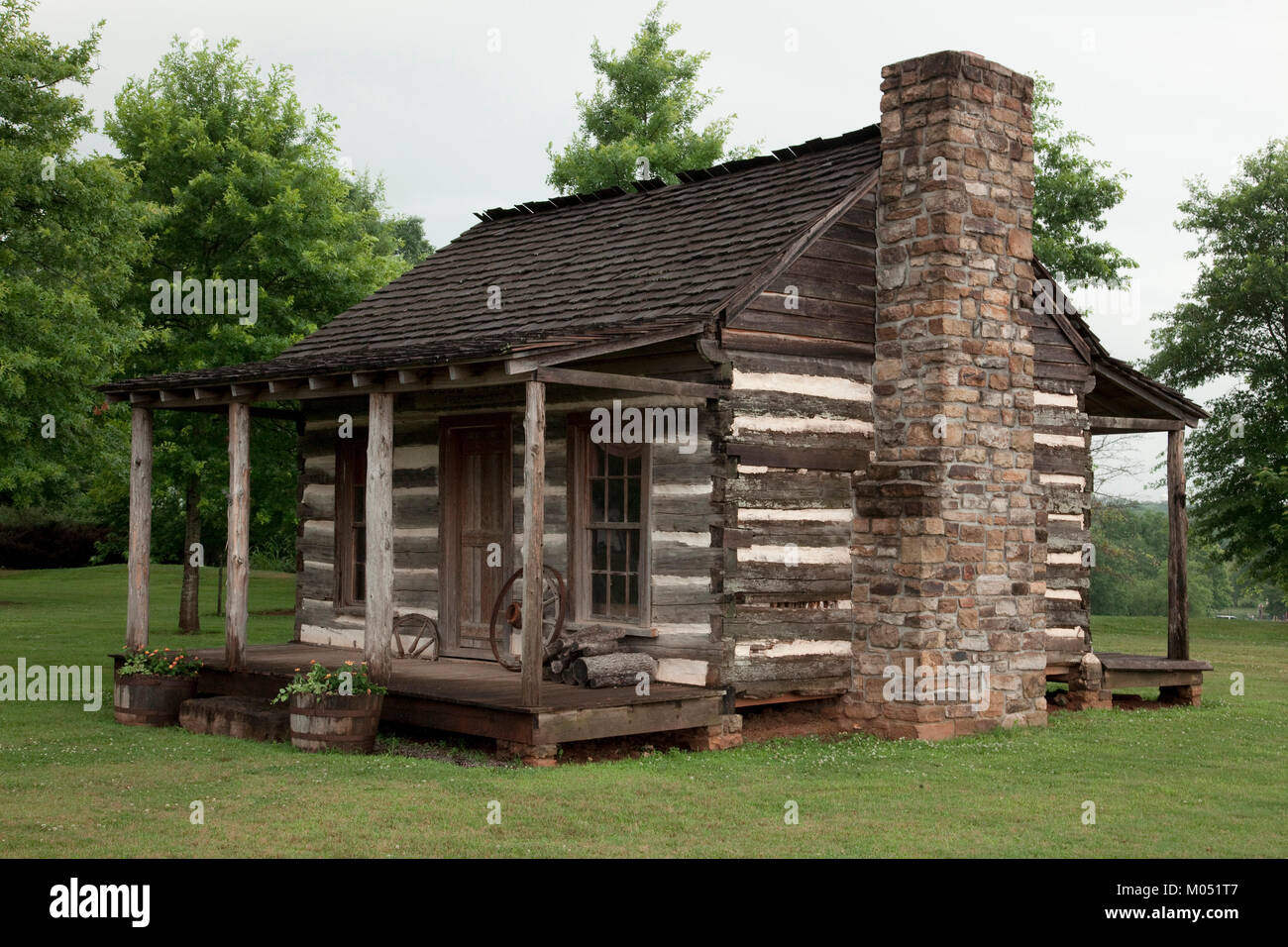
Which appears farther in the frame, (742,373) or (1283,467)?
(1283,467)

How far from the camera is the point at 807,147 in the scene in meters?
14.9

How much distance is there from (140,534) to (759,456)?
6620 millimetres

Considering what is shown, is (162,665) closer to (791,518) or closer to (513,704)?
(513,704)

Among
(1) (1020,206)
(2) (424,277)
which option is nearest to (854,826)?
(1) (1020,206)

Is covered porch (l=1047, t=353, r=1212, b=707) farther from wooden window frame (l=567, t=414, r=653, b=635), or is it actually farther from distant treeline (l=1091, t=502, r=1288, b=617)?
distant treeline (l=1091, t=502, r=1288, b=617)

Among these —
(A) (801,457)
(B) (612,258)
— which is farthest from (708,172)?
(A) (801,457)

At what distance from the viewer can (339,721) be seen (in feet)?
36.6

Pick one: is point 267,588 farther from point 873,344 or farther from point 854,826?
point 854,826

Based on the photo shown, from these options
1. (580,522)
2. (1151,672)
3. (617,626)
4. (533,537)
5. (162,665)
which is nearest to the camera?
(533,537)

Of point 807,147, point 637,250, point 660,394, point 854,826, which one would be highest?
point 807,147

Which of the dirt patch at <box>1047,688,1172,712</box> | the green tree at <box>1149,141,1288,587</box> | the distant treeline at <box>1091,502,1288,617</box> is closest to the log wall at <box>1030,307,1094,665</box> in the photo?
the dirt patch at <box>1047,688,1172,712</box>

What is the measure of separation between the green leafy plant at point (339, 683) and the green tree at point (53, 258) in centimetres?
1068

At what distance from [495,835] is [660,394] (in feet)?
15.4

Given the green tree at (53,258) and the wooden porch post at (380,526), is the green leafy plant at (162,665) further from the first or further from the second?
the green tree at (53,258)
